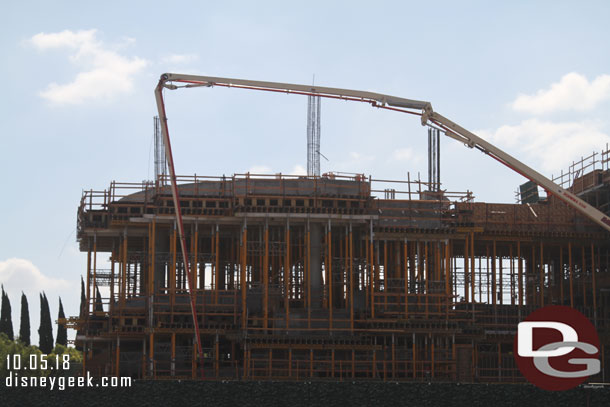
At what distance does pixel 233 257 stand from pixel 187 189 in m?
4.98

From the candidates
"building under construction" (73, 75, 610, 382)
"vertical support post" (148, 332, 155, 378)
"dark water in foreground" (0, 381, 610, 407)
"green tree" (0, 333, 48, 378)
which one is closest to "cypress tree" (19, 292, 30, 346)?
"green tree" (0, 333, 48, 378)

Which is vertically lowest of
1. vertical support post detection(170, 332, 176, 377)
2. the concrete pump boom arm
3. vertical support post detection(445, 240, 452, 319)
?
vertical support post detection(170, 332, 176, 377)

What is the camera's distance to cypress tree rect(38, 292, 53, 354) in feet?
322

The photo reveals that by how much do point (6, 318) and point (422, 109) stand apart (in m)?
61.0

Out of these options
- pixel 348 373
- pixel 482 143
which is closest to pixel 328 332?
pixel 348 373

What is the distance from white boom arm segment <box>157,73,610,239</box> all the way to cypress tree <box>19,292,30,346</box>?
53.8 metres

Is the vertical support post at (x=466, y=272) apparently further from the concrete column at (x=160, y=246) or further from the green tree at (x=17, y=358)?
the green tree at (x=17, y=358)

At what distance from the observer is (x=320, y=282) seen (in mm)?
57531

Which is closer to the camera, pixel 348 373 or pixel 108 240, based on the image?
pixel 348 373

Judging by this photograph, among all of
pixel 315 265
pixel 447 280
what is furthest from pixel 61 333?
pixel 447 280

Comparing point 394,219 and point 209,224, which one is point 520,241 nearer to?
point 394,219

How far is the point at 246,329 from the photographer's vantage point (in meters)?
54.4

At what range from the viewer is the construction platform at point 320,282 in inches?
2178

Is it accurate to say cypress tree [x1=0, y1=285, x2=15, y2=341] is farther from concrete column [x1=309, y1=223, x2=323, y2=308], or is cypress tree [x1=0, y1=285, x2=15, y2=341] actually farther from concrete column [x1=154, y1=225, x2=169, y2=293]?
concrete column [x1=309, y1=223, x2=323, y2=308]
